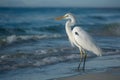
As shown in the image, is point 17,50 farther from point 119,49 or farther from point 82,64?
point 119,49

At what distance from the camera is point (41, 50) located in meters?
6.10

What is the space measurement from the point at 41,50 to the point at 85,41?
48.0 inches

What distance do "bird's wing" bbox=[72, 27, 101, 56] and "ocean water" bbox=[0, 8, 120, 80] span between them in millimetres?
248

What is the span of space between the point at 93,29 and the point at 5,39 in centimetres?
294

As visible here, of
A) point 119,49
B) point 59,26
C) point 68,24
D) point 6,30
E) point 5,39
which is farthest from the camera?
point 59,26

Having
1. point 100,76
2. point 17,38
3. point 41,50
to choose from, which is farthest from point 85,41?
point 17,38

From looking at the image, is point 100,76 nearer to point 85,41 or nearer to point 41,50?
point 85,41

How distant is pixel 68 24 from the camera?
5.40m

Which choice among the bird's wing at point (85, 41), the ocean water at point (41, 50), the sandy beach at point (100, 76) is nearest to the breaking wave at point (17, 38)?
the ocean water at point (41, 50)

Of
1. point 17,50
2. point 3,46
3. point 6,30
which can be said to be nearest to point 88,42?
point 17,50

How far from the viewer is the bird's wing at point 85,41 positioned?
5.01m

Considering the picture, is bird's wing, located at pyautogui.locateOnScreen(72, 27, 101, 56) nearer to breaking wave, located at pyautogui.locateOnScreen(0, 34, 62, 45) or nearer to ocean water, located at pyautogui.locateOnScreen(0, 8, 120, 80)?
ocean water, located at pyautogui.locateOnScreen(0, 8, 120, 80)

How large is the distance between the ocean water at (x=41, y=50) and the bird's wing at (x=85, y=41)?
0.81 feet

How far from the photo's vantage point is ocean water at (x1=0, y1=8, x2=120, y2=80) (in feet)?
15.8
